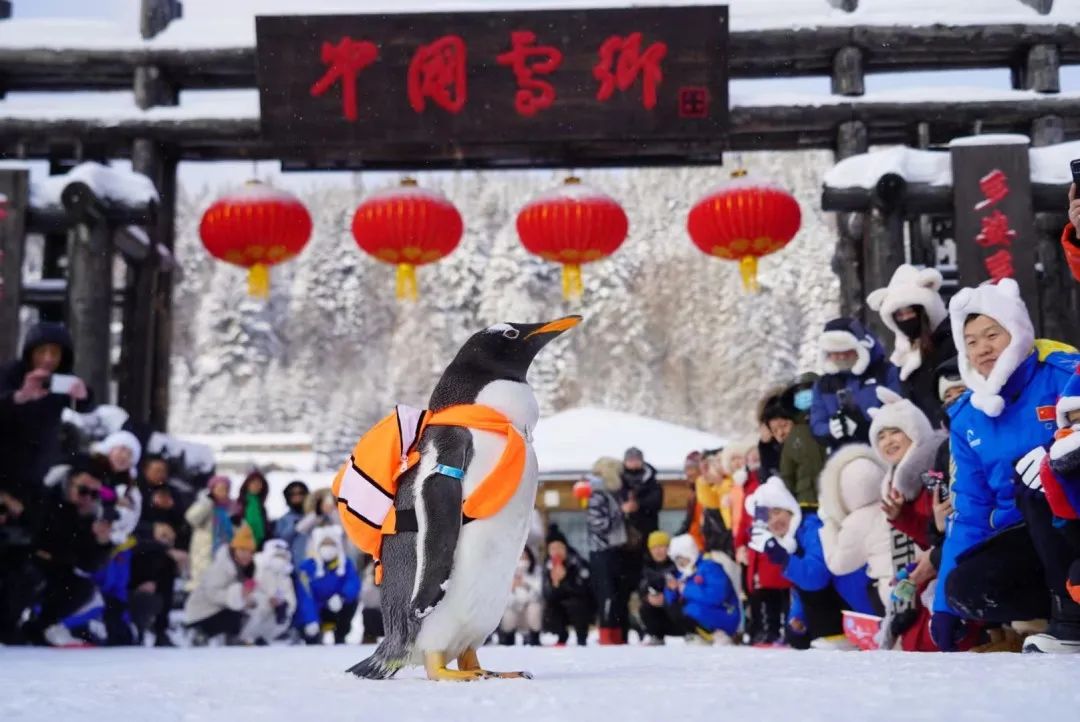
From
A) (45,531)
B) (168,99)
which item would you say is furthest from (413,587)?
(168,99)

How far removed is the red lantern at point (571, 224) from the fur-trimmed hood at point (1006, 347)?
16.9 feet

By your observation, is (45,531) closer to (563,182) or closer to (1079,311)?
(563,182)

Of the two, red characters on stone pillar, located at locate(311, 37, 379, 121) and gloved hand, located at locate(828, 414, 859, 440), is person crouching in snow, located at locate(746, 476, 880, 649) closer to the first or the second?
gloved hand, located at locate(828, 414, 859, 440)

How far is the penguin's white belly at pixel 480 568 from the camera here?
3031 millimetres

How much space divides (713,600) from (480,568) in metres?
4.70

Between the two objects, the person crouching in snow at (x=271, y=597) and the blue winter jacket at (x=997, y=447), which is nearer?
the blue winter jacket at (x=997, y=447)

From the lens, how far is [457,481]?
10.0 feet

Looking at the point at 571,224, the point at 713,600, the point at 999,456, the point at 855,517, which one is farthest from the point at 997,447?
the point at 571,224

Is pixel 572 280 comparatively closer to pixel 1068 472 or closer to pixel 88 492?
→ pixel 88 492

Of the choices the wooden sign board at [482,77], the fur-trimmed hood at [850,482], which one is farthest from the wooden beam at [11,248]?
the fur-trimmed hood at [850,482]

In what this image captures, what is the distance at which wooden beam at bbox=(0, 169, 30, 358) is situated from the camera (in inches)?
331

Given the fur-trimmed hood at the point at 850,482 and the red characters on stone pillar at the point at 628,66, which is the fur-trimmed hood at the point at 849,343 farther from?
the red characters on stone pillar at the point at 628,66

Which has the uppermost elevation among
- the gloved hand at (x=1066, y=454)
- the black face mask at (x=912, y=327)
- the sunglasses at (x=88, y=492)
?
the black face mask at (x=912, y=327)

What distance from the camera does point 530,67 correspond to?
9.05 metres
